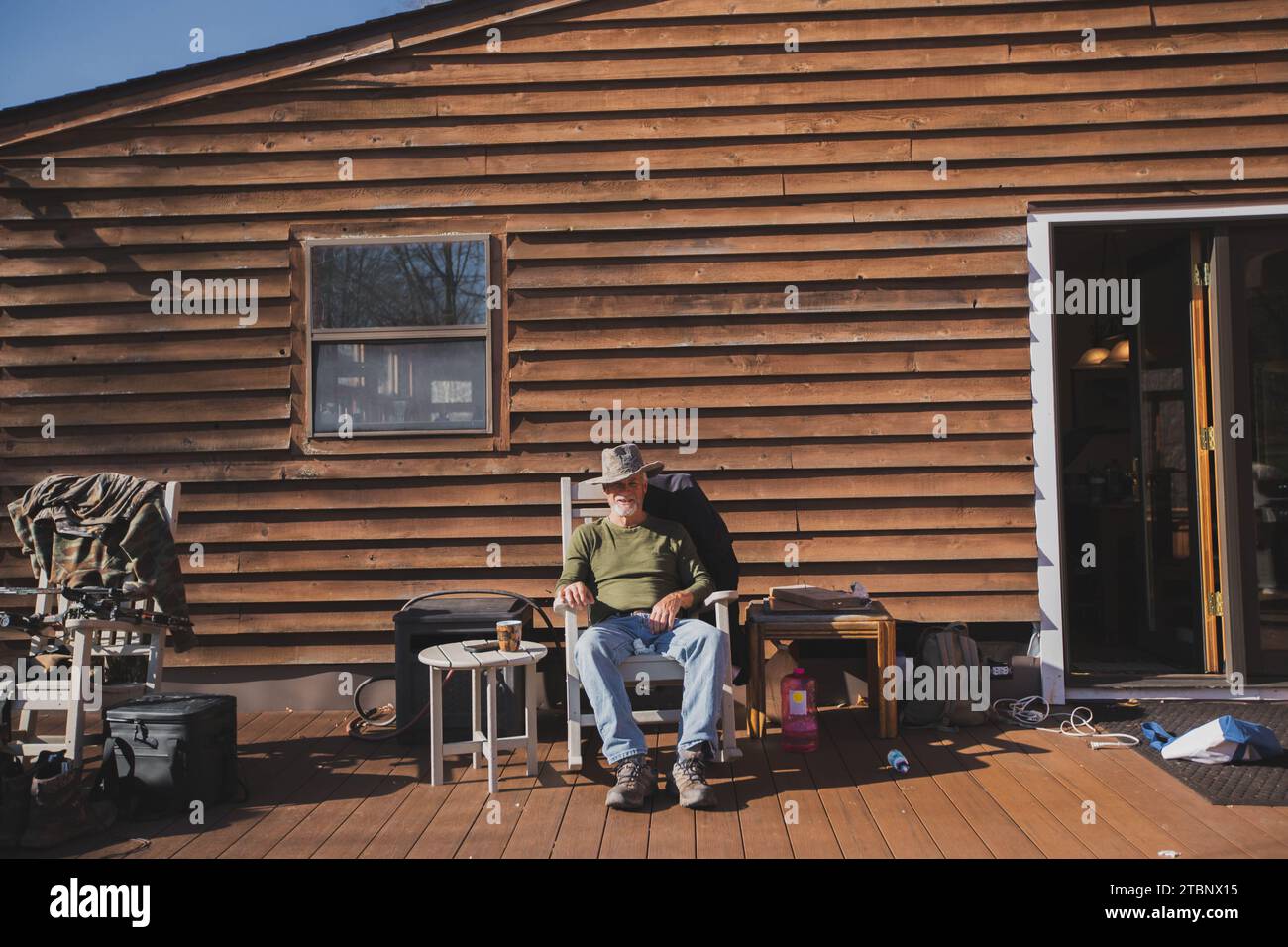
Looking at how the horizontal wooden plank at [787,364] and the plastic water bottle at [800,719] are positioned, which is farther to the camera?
the horizontal wooden plank at [787,364]

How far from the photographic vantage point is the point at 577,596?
3717mm

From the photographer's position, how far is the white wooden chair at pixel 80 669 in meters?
3.61

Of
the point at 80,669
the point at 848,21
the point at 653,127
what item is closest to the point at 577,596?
the point at 80,669

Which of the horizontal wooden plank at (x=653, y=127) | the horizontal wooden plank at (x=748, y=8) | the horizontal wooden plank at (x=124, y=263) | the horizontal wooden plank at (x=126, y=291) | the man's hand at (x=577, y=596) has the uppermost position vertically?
the horizontal wooden plank at (x=748, y=8)

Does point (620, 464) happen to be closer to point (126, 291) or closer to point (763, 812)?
point (763, 812)

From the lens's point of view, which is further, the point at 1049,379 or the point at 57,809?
the point at 1049,379

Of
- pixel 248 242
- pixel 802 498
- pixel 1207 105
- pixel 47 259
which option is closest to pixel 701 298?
pixel 802 498

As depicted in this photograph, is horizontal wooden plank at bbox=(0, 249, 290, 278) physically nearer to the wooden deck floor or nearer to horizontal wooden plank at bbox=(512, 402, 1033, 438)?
horizontal wooden plank at bbox=(512, 402, 1033, 438)

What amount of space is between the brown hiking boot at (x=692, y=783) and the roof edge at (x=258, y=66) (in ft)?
11.1

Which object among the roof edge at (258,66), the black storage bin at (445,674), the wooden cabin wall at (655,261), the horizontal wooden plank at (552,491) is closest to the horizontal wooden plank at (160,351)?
the wooden cabin wall at (655,261)

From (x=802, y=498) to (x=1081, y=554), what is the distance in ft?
10.0

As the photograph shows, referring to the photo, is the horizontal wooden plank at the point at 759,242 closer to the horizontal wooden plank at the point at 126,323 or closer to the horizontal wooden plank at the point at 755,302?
the horizontal wooden plank at the point at 755,302

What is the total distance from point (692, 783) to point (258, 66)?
3.75m
